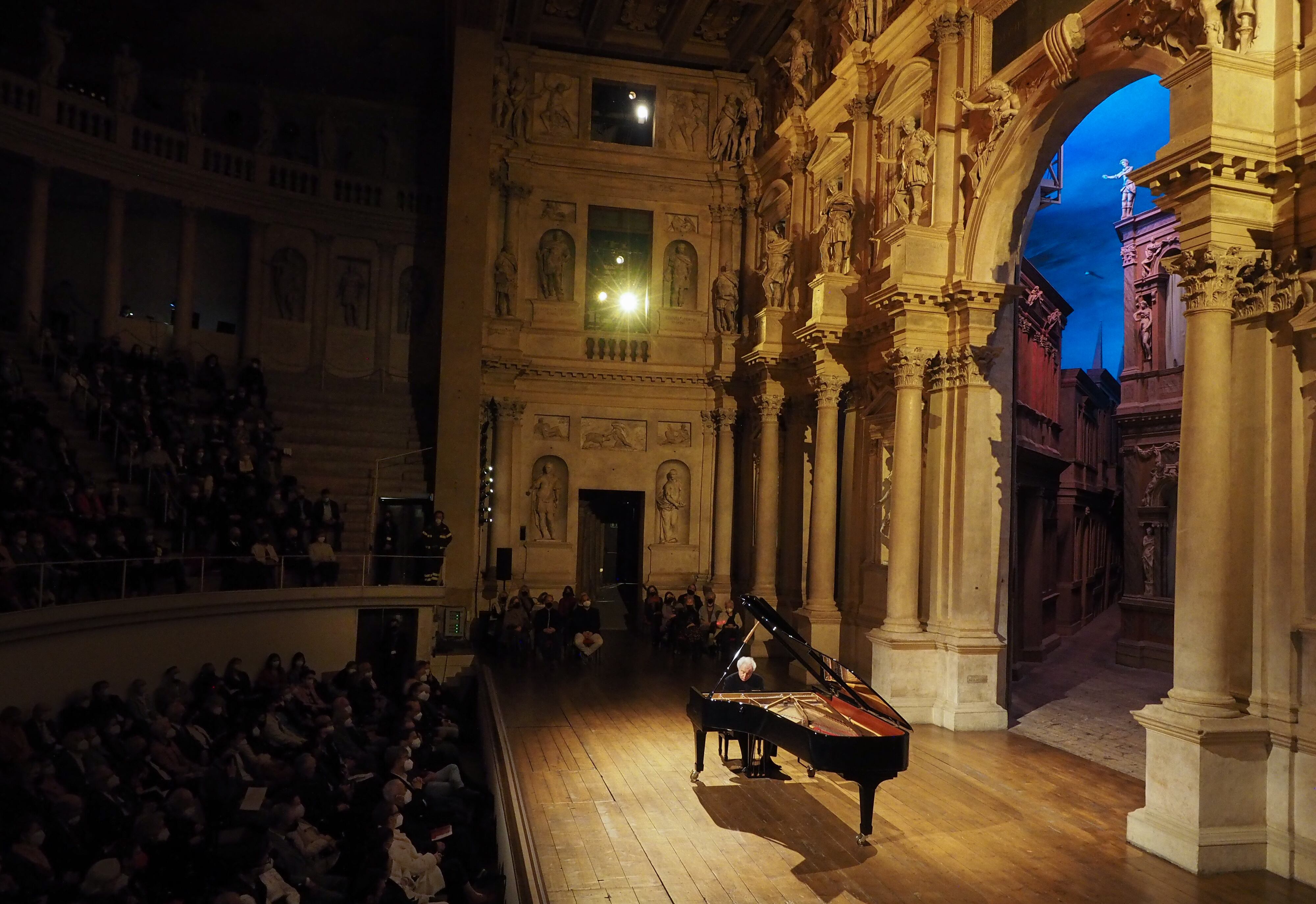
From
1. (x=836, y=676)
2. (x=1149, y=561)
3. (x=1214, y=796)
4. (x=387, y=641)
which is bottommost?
(x=387, y=641)

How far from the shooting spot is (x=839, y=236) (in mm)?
14297

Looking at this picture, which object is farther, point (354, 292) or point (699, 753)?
point (354, 292)

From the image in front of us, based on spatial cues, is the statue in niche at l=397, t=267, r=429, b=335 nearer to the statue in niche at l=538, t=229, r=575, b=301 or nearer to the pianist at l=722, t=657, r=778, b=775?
the statue in niche at l=538, t=229, r=575, b=301

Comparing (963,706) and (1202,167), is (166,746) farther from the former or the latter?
(1202,167)

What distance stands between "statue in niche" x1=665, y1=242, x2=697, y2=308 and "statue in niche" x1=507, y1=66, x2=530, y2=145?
392 cm

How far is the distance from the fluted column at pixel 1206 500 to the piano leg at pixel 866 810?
2.51m

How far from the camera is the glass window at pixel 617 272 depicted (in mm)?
20203

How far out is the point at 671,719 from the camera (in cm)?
1177

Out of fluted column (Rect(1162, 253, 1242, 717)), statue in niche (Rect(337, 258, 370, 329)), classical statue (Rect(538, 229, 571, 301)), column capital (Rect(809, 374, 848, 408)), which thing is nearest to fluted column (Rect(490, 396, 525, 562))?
classical statue (Rect(538, 229, 571, 301))

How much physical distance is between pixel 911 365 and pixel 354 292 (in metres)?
14.4

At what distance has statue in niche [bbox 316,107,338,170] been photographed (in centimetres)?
2125

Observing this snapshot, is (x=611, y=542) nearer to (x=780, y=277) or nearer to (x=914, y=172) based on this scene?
(x=780, y=277)

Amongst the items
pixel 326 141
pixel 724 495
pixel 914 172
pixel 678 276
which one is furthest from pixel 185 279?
pixel 914 172

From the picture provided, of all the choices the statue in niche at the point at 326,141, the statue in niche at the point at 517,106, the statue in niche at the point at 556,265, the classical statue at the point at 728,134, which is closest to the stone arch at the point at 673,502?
the statue in niche at the point at 556,265
